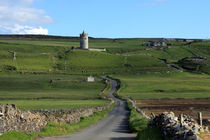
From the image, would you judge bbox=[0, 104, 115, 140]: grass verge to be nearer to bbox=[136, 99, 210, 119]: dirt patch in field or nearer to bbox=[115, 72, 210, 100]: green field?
bbox=[136, 99, 210, 119]: dirt patch in field

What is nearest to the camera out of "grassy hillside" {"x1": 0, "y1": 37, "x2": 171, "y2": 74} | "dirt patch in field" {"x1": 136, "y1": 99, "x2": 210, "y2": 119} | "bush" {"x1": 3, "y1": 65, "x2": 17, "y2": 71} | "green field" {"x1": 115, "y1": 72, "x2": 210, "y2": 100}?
"dirt patch in field" {"x1": 136, "y1": 99, "x2": 210, "y2": 119}

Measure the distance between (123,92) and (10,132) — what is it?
9069 cm

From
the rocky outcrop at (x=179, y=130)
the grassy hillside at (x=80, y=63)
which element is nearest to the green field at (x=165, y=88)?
the grassy hillside at (x=80, y=63)

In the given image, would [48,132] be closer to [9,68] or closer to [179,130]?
[179,130]

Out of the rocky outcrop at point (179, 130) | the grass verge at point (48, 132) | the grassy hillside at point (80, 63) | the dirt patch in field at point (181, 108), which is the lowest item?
the dirt patch in field at point (181, 108)

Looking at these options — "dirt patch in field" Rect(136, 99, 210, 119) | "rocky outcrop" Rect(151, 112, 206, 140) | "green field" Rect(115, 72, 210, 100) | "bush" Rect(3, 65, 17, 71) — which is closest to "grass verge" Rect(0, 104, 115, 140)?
"rocky outcrop" Rect(151, 112, 206, 140)

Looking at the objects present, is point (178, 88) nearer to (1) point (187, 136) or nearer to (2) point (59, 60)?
(2) point (59, 60)

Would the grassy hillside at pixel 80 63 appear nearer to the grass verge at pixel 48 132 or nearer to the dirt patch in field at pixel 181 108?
the dirt patch in field at pixel 181 108

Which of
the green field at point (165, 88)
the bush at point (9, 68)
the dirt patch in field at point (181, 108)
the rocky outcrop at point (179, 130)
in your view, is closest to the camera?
the rocky outcrop at point (179, 130)

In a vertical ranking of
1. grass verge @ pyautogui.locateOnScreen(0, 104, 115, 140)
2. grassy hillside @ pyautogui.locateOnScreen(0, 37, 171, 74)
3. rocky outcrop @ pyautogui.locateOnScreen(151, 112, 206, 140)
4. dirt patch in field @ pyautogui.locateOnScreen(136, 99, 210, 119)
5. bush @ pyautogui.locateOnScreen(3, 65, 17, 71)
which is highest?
grassy hillside @ pyautogui.locateOnScreen(0, 37, 171, 74)

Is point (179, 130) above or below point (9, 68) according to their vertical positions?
below

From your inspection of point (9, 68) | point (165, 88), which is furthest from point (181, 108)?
A: point (9, 68)

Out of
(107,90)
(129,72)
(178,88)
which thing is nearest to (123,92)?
(107,90)

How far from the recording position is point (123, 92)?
112 m
